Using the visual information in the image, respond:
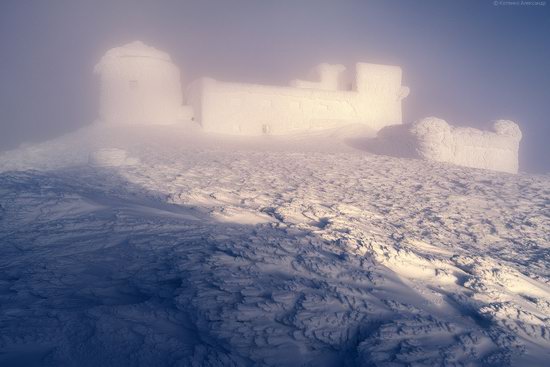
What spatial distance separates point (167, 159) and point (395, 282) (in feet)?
23.7

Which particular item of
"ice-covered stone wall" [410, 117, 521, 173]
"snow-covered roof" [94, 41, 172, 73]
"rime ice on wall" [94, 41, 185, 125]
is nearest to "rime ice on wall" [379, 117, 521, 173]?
"ice-covered stone wall" [410, 117, 521, 173]

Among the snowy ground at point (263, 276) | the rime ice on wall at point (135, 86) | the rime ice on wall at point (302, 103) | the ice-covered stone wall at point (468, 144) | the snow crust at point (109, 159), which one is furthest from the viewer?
the rime ice on wall at point (135, 86)

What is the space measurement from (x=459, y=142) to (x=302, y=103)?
20.4 feet

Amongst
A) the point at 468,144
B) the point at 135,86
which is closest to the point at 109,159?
the point at 135,86

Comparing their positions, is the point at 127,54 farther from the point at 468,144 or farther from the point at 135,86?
the point at 468,144

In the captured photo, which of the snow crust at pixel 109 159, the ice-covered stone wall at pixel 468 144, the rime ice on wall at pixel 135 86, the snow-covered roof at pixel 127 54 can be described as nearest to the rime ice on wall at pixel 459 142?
the ice-covered stone wall at pixel 468 144

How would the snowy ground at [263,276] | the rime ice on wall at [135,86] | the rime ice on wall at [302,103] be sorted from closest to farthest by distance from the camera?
the snowy ground at [263,276]
the rime ice on wall at [302,103]
the rime ice on wall at [135,86]

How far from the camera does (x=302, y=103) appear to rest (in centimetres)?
1405

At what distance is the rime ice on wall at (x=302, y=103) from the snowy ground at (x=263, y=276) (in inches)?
302

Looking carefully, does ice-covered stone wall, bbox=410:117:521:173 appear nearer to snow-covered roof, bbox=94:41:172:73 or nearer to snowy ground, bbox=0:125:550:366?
snowy ground, bbox=0:125:550:366

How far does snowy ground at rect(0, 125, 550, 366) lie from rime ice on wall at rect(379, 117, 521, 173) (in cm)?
419

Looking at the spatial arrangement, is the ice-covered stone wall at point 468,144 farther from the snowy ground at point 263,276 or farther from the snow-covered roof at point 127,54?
the snow-covered roof at point 127,54

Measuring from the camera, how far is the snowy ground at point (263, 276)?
195 cm

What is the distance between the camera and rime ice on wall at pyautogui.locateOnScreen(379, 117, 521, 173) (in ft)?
33.2
